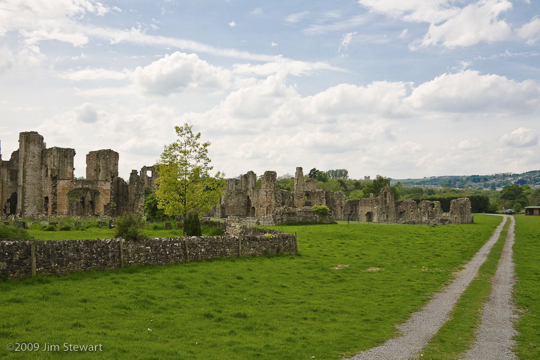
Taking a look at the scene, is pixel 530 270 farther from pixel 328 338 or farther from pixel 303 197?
pixel 303 197

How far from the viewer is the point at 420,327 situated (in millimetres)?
11922

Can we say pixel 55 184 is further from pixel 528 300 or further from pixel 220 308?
pixel 528 300

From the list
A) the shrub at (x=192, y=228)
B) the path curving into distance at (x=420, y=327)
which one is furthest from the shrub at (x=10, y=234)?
the path curving into distance at (x=420, y=327)

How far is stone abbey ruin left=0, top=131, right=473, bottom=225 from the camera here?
180 feet

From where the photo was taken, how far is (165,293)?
14.0 m

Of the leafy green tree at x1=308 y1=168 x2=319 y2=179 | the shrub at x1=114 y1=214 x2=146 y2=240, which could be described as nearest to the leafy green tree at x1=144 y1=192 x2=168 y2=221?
the shrub at x1=114 y1=214 x2=146 y2=240

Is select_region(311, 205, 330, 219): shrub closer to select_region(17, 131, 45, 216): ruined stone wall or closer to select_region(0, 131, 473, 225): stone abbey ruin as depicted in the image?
select_region(0, 131, 473, 225): stone abbey ruin

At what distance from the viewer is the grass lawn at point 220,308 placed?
9586 millimetres

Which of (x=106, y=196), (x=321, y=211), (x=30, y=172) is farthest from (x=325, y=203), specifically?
(x=30, y=172)

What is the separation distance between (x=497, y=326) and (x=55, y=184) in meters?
54.7

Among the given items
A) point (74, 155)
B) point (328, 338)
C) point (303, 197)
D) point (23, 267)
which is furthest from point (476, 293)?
point (74, 155)

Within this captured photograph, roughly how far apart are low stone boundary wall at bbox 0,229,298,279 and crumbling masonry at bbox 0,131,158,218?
39.1 metres

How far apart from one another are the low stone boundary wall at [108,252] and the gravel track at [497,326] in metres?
12.0

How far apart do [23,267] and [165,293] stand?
16.3 ft
